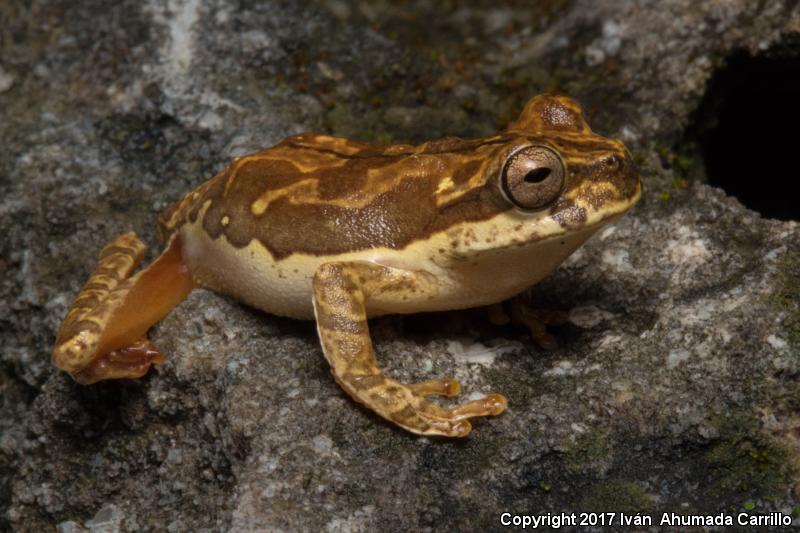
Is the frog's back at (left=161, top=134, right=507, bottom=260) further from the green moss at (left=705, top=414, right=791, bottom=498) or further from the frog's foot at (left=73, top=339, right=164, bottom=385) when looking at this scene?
the green moss at (left=705, top=414, right=791, bottom=498)

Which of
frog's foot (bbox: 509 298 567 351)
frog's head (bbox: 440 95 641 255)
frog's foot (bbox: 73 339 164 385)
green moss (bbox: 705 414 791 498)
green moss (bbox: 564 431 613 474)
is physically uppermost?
frog's head (bbox: 440 95 641 255)

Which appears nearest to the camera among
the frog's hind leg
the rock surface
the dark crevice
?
the rock surface

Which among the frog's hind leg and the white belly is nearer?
the white belly

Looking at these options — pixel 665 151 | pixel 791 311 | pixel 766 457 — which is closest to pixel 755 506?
pixel 766 457

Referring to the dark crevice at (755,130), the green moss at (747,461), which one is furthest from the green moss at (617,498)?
the dark crevice at (755,130)

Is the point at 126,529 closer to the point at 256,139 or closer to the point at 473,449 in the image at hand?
the point at 473,449

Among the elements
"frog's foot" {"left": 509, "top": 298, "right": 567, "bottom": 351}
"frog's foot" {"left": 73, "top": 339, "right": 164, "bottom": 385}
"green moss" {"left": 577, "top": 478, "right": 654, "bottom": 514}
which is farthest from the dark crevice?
"frog's foot" {"left": 73, "top": 339, "right": 164, "bottom": 385}

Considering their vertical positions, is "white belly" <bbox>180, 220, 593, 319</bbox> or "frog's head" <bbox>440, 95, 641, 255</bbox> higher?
"frog's head" <bbox>440, 95, 641, 255</bbox>

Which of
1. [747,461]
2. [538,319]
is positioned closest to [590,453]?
[747,461]
